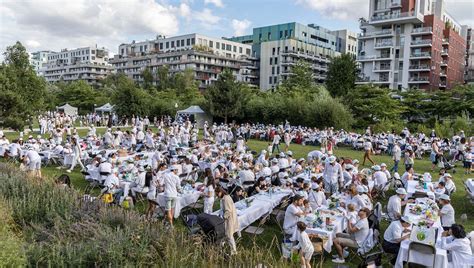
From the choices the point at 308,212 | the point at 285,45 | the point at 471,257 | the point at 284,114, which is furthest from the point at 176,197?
the point at 285,45

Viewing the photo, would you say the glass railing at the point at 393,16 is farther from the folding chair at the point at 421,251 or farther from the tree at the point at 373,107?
the folding chair at the point at 421,251

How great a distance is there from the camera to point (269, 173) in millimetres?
13102

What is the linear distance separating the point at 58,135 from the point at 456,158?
74.0 feet

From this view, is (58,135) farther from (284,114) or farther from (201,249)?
(284,114)

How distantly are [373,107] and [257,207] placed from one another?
3267cm

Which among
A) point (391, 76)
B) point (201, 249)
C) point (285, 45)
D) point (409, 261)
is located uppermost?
point (285, 45)

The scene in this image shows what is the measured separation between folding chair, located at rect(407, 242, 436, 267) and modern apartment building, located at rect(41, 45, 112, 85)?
428 ft

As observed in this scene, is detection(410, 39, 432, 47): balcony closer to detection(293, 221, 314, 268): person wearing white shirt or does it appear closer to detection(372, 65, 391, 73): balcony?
detection(372, 65, 391, 73): balcony

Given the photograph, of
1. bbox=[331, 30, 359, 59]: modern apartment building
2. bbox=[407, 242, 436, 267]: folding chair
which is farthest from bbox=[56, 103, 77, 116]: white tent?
bbox=[331, 30, 359, 59]: modern apartment building

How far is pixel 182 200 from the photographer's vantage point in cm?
1059

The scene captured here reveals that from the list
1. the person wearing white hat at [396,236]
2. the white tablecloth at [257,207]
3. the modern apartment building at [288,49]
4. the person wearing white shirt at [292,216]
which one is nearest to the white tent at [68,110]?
the modern apartment building at [288,49]

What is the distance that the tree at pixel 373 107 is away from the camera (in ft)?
128

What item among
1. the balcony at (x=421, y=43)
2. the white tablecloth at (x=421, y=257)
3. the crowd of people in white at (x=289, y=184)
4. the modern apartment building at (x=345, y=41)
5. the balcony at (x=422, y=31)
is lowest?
the white tablecloth at (x=421, y=257)

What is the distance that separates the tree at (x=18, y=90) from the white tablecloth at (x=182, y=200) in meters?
17.1
